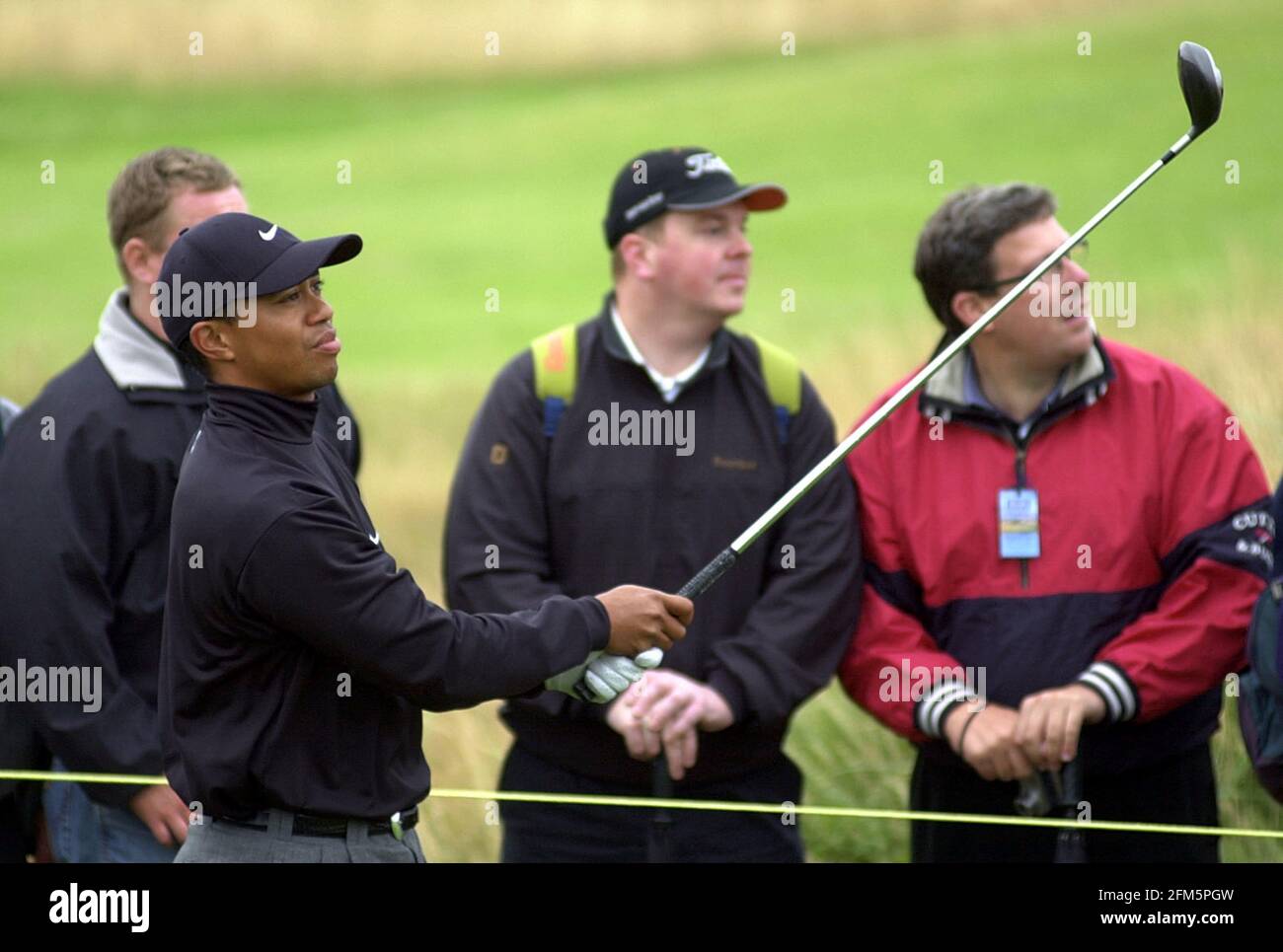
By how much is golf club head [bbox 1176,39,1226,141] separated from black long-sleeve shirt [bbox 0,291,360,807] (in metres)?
1.75

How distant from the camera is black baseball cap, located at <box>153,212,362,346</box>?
3.03 metres

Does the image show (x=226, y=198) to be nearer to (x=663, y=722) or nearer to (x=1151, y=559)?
(x=663, y=722)

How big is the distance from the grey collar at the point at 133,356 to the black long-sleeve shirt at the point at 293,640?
0.87m

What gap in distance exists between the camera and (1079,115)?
821cm

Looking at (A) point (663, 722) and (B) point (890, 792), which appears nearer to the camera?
(A) point (663, 722)

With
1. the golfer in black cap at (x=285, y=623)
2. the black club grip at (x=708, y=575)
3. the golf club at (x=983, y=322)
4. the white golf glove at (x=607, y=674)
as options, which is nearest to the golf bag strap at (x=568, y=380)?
the golf club at (x=983, y=322)

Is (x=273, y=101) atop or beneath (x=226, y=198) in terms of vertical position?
atop

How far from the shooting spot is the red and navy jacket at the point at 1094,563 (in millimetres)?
3857

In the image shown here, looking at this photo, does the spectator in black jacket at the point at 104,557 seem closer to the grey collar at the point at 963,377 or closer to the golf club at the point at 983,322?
the golf club at the point at 983,322

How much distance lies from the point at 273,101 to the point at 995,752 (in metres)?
5.95

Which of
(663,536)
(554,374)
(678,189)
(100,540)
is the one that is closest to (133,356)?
(100,540)

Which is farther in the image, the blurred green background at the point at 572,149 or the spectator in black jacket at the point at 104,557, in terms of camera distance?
the blurred green background at the point at 572,149
